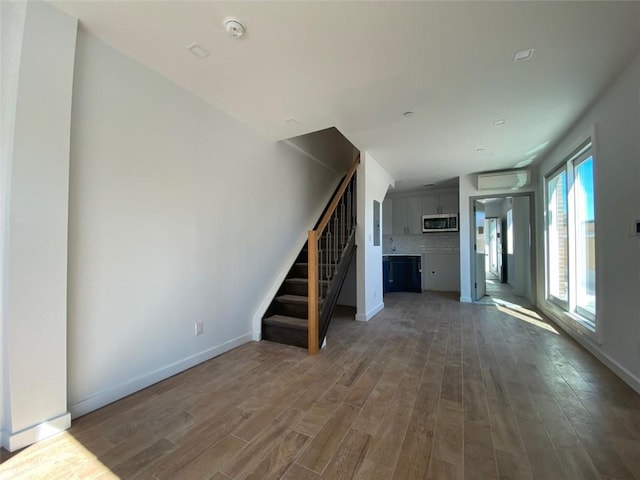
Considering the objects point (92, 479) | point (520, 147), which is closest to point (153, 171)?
point (92, 479)

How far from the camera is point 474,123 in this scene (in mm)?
3057

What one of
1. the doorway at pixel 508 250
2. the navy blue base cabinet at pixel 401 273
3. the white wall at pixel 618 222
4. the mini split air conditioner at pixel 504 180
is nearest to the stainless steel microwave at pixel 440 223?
the doorway at pixel 508 250

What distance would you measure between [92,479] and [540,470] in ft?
7.15

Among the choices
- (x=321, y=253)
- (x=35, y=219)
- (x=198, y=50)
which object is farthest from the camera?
(x=321, y=253)

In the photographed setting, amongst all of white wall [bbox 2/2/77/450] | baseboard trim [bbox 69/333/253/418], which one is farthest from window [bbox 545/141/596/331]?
white wall [bbox 2/2/77/450]

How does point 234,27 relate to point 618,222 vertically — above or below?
above

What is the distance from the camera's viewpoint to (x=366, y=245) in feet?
13.4

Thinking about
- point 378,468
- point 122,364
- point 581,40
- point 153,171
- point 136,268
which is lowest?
point 378,468

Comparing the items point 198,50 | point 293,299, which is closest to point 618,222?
point 293,299

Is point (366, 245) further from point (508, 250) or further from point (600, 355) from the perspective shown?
point (508, 250)

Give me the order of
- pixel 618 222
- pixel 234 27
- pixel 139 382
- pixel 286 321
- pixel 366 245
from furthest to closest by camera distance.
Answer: pixel 366 245 → pixel 286 321 → pixel 618 222 → pixel 139 382 → pixel 234 27

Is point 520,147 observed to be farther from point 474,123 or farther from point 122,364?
point 122,364

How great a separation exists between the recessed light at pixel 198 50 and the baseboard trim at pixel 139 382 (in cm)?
248

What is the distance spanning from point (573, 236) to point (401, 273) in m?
3.49
